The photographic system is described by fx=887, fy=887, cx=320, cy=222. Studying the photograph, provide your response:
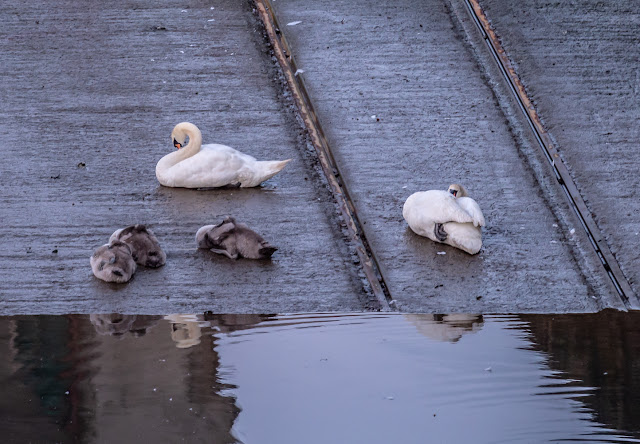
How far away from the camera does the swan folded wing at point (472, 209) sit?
5.94 metres

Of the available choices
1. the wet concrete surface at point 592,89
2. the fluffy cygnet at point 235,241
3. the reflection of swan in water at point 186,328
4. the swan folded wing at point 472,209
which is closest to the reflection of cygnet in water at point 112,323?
the reflection of swan in water at point 186,328

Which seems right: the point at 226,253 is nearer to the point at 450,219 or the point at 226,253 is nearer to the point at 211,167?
the point at 211,167

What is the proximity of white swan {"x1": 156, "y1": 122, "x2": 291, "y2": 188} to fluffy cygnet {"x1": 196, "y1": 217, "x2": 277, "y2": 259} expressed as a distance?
877 millimetres

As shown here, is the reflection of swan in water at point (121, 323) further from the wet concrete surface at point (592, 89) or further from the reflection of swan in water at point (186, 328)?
the wet concrete surface at point (592, 89)

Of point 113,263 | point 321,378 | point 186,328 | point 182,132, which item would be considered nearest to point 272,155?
point 182,132

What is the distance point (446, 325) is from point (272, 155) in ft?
8.41

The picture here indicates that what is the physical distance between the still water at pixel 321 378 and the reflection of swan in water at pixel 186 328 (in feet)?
0.04

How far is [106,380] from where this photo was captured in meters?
4.45

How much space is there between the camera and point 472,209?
5996mm

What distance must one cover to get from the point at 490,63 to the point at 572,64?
799mm

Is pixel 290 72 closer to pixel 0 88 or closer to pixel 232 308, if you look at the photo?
pixel 0 88

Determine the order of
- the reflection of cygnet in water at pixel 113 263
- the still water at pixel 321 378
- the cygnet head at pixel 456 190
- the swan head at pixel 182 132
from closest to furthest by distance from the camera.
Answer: the still water at pixel 321 378, the reflection of cygnet in water at pixel 113 263, the cygnet head at pixel 456 190, the swan head at pixel 182 132

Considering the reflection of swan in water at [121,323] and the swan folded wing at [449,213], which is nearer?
the reflection of swan in water at [121,323]

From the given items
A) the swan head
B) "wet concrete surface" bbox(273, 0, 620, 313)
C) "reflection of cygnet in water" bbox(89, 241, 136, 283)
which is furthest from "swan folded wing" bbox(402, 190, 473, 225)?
"reflection of cygnet in water" bbox(89, 241, 136, 283)
